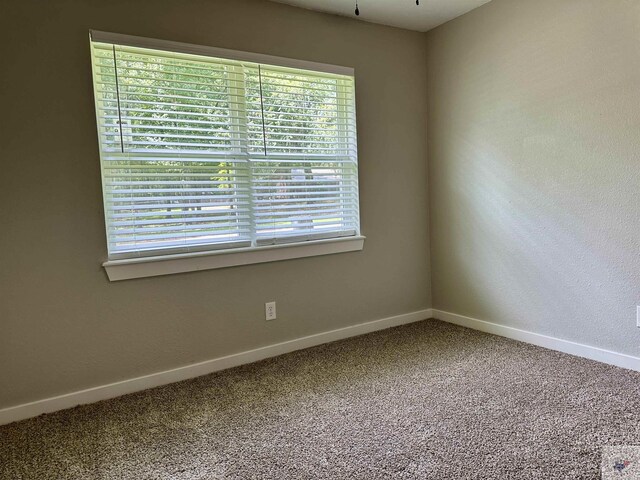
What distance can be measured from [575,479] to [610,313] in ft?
4.34

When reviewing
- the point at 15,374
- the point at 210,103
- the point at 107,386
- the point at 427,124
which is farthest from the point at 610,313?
the point at 15,374

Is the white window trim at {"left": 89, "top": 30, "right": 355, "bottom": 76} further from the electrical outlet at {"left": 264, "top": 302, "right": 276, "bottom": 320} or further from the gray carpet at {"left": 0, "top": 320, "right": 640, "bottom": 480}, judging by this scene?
the gray carpet at {"left": 0, "top": 320, "right": 640, "bottom": 480}

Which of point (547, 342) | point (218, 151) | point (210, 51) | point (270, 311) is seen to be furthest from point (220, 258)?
point (547, 342)

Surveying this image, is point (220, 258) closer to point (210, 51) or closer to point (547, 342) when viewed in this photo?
point (210, 51)

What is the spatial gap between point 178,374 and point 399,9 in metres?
2.78

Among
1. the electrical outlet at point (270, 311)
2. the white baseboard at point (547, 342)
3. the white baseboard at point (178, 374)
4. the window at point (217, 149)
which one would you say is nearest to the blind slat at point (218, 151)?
the window at point (217, 149)

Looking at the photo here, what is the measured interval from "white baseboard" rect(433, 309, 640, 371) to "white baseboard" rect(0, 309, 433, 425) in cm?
43

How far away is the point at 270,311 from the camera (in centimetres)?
287

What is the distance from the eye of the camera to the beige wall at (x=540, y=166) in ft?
7.84

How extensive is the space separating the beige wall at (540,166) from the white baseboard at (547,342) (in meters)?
0.05

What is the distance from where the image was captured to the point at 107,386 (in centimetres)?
236

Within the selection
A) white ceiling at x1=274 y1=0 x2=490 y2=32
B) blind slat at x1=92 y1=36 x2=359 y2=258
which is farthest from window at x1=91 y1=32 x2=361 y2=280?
white ceiling at x1=274 y1=0 x2=490 y2=32

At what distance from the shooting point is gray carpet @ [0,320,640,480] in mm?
1671

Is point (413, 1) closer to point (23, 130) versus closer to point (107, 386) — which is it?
point (23, 130)
